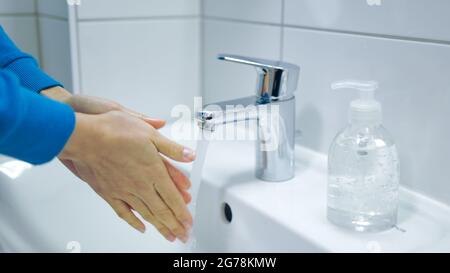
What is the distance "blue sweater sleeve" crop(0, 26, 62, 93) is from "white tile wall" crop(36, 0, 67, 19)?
0.34 ft

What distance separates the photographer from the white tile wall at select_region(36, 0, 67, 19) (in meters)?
0.69

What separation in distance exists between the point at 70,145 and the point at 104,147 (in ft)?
0.09

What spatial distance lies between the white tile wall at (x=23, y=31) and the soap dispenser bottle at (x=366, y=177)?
0.53 meters

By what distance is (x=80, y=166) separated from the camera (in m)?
0.48

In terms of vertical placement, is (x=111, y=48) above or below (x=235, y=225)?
above

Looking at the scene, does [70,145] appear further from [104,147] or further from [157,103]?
[157,103]

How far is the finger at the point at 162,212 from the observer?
18.5 inches

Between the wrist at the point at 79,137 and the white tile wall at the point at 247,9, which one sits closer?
the wrist at the point at 79,137

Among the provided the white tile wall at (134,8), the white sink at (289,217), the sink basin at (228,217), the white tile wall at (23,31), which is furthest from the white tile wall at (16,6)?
the white sink at (289,217)

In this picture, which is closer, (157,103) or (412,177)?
(412,177)

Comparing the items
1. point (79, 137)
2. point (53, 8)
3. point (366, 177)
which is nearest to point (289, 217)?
point (366, 177)

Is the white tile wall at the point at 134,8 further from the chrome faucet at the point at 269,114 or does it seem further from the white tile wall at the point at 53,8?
the chrome faucet at the point at 269,114
